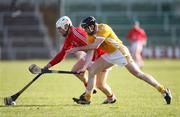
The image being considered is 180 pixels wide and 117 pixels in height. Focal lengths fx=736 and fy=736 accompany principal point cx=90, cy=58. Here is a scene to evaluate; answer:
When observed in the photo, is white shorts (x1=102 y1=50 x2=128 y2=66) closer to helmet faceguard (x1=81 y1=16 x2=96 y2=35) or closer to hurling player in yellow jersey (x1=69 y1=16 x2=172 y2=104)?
hurling player in yellow jersey (x1=69 y1=16 x2=172 y2=104)

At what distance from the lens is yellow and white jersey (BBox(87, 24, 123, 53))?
14.7 metres

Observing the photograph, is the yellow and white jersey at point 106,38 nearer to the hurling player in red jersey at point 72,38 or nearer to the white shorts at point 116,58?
the white shorts at point 116,58

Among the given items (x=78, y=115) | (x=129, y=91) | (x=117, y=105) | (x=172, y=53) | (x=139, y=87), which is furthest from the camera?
(x=172, y=53)

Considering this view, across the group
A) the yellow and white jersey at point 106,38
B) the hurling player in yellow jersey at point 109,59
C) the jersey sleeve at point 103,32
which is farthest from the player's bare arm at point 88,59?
the jersey sleeve at point 103,32

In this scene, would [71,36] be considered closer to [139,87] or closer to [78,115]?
[78,115]

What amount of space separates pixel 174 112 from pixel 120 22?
130 feet

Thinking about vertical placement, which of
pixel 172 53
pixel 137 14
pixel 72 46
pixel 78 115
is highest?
pixel 137 14

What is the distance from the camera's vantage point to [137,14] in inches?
2120

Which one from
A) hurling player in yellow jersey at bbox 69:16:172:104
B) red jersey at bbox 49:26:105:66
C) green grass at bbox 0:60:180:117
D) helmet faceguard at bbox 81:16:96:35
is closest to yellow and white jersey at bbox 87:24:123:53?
hurling player in yellow jersey at bbox 69:16:172:104

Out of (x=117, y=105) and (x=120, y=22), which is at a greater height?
(x=120, y=22)

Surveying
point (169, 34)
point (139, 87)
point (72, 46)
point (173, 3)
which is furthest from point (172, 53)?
point (72, 46)

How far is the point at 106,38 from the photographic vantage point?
14.8 m

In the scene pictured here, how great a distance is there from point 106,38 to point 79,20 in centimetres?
3692

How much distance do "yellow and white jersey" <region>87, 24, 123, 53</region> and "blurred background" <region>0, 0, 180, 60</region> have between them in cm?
3153
